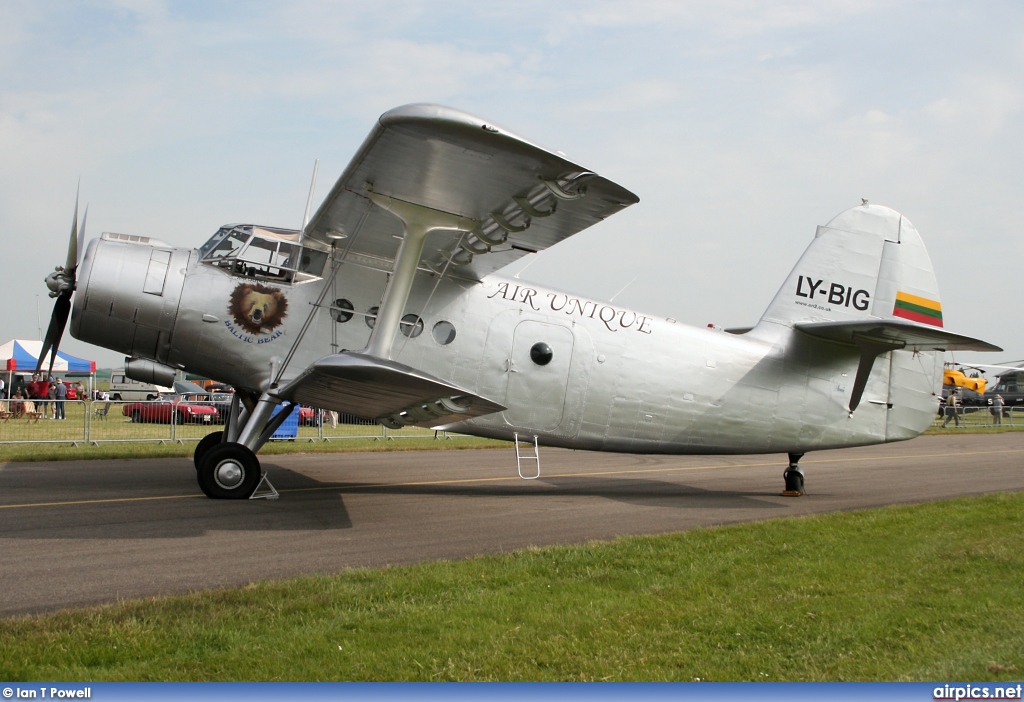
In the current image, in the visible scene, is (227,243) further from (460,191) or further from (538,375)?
(538,375)

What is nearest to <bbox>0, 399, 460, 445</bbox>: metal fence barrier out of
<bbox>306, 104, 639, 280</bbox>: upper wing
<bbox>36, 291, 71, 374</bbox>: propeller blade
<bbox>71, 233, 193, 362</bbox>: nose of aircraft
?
<bbox>36, 291, 71, 374</bbox>: propeller blade

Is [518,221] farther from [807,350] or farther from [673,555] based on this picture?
[807,350]

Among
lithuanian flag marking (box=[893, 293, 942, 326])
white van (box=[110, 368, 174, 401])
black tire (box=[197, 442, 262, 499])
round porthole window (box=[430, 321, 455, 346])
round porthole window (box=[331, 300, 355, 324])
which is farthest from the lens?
white van (box=[110, 368, 174, 401])

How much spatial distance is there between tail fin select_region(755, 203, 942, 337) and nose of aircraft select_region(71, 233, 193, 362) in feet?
A: 26.5

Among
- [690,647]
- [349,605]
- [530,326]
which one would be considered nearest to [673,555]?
[690,647]

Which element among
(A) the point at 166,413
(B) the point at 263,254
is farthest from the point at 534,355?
(A) the point at 166,413

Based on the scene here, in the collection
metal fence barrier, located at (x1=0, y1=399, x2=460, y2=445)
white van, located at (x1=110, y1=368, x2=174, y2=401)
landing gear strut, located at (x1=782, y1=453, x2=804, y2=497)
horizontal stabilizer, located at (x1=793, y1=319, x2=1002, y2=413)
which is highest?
horizontal stabilizer, located at (x1=793, y1=319, x2=1002, y2=413)

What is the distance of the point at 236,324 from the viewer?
32.0ft

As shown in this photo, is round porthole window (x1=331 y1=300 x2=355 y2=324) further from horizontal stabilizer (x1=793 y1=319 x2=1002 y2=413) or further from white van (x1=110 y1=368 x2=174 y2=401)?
white van (x1=110 y1=368 x2=174 y2=401)

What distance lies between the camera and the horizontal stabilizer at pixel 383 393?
25.0 ft

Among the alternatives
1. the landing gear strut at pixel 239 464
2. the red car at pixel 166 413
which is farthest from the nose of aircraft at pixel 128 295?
the red car at pixel 166 413

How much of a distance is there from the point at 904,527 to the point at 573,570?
13.2ft
